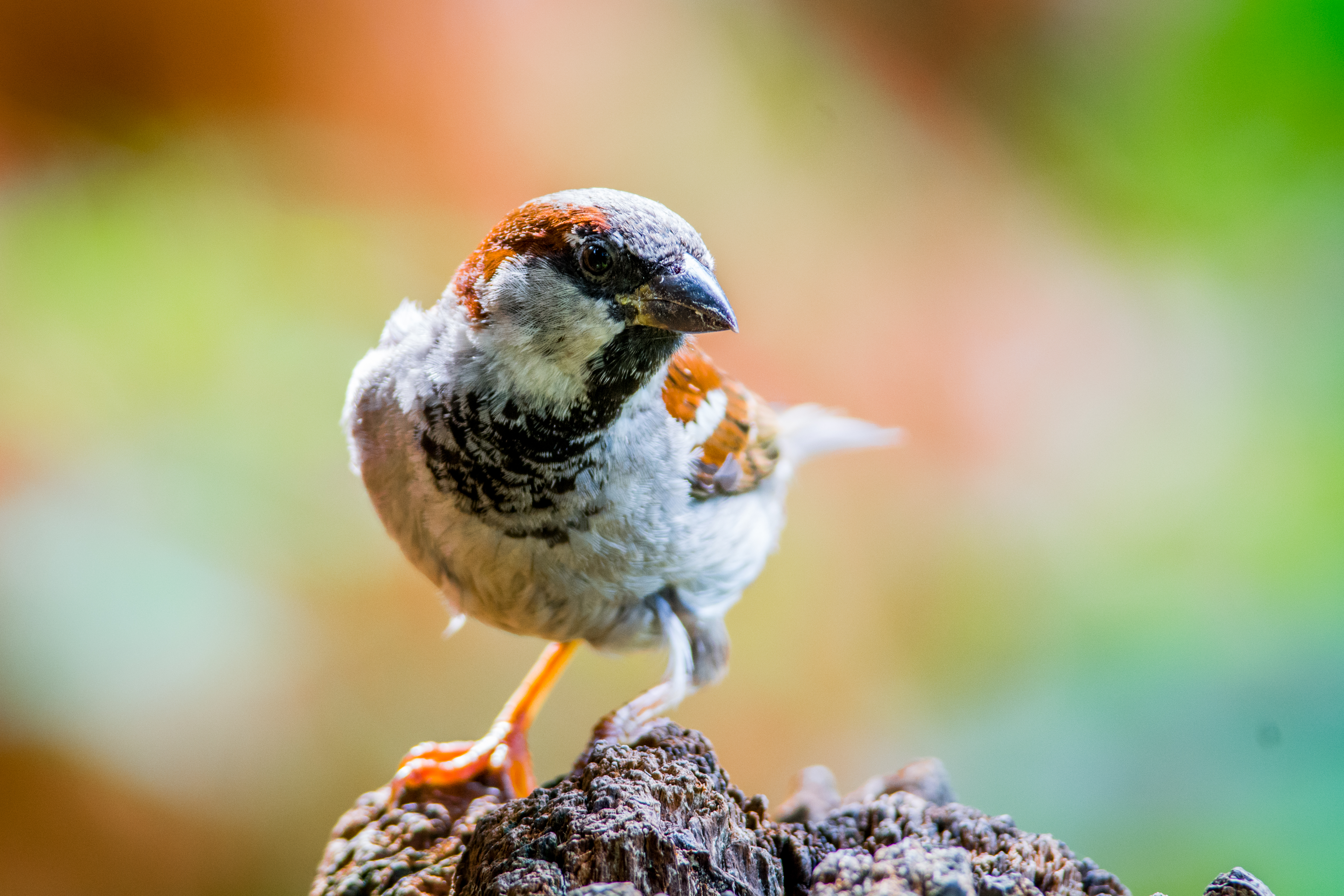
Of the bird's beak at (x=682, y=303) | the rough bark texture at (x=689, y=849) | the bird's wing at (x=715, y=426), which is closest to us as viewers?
the rough bark texture at (x=689, y=849)

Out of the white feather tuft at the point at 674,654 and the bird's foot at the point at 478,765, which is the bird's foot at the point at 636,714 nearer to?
the white feather tuft at the point at 674,654

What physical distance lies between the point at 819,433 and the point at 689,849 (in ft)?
6.31

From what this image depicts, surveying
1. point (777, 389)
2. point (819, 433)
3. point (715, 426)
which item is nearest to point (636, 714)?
point (715, 426)

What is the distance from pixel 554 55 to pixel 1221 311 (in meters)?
2.47

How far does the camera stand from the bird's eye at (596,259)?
6.04ft

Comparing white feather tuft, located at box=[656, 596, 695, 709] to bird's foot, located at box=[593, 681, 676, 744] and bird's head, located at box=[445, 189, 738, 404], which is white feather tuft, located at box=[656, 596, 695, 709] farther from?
bird's head, located at box=[445, 189, 738, 404]

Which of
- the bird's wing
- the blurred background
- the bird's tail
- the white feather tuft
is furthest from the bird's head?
the blurred background

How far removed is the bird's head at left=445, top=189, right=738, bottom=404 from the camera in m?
1.84

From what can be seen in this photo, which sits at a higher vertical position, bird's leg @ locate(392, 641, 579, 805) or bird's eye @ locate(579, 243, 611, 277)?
bird's eye @ locate(579, 243, 611, 277)

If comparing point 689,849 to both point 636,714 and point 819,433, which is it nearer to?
point 636,714

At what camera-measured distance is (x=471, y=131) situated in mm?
3449

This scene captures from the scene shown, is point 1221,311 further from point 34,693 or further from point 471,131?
point 34,693

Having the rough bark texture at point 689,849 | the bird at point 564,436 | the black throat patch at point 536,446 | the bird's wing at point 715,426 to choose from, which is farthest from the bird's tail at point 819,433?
the rough bark texture at point 689,849

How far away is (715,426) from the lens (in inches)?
94.4
